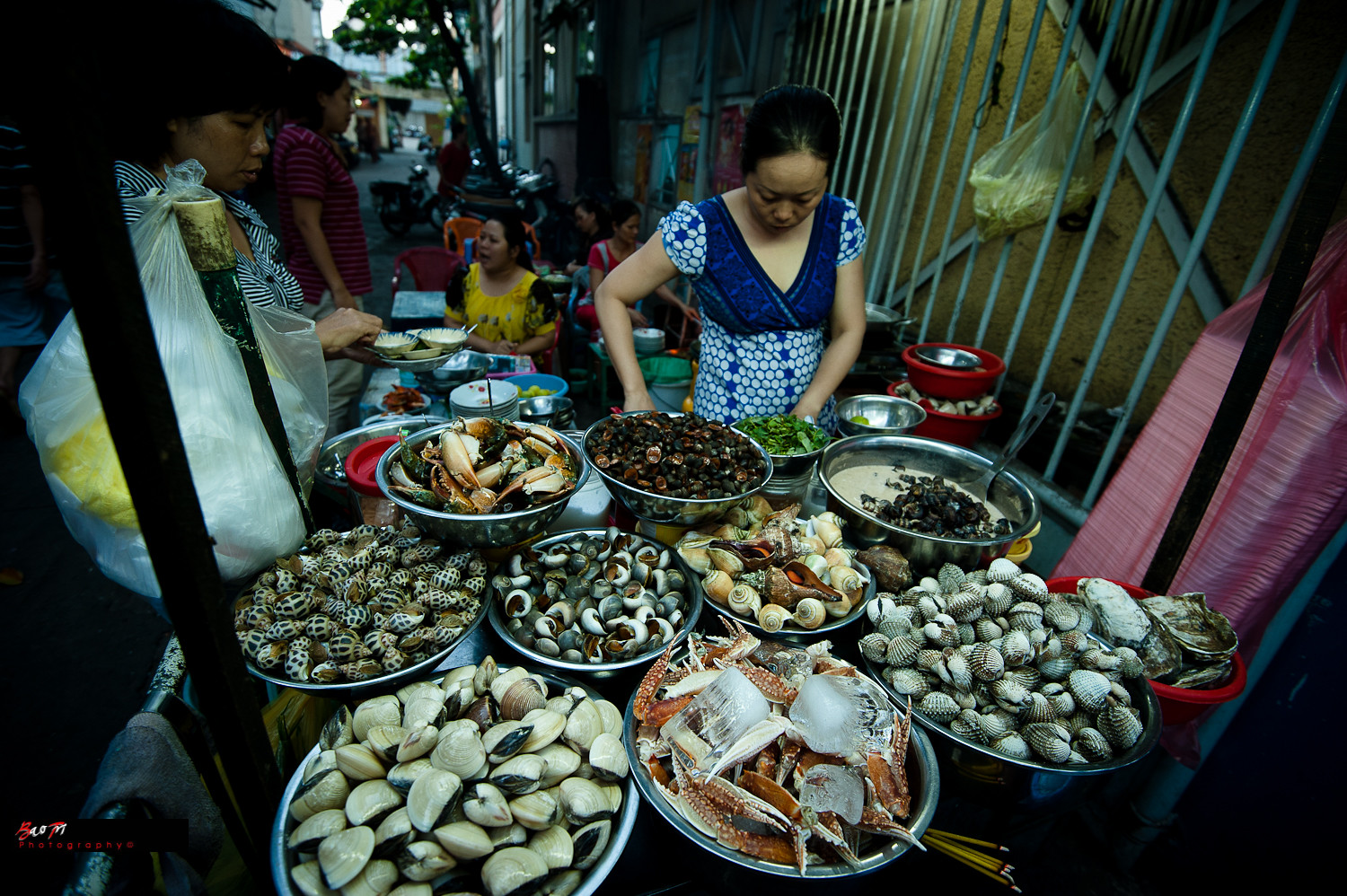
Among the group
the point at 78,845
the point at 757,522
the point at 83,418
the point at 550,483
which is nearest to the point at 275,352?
the point at 83,418

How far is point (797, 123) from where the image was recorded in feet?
6.20

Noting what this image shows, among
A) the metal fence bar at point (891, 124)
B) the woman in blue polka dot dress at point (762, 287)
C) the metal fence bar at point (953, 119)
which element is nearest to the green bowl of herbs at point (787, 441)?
the woman in blue polka dot dress at point (762, 287)

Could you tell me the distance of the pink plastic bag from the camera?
5.78ft

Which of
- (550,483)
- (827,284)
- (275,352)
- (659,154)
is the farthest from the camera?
(659,154)

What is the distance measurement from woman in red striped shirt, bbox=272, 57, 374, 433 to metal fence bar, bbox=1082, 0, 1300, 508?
13.5ft

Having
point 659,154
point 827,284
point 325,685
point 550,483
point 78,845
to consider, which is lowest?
point 78,845

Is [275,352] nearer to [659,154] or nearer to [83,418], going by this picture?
[83,418]

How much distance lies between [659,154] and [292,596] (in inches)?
385

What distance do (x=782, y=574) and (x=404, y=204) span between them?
1595 centimetres

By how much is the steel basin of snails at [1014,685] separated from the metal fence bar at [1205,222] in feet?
5.76

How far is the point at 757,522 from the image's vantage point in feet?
5.90

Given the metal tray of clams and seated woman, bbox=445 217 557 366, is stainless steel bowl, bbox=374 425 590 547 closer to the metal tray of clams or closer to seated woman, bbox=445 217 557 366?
the metal tray of clams

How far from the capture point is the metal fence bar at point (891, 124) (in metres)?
4.13

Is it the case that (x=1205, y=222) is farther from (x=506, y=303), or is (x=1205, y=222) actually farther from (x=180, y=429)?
(x=506, y=303)
